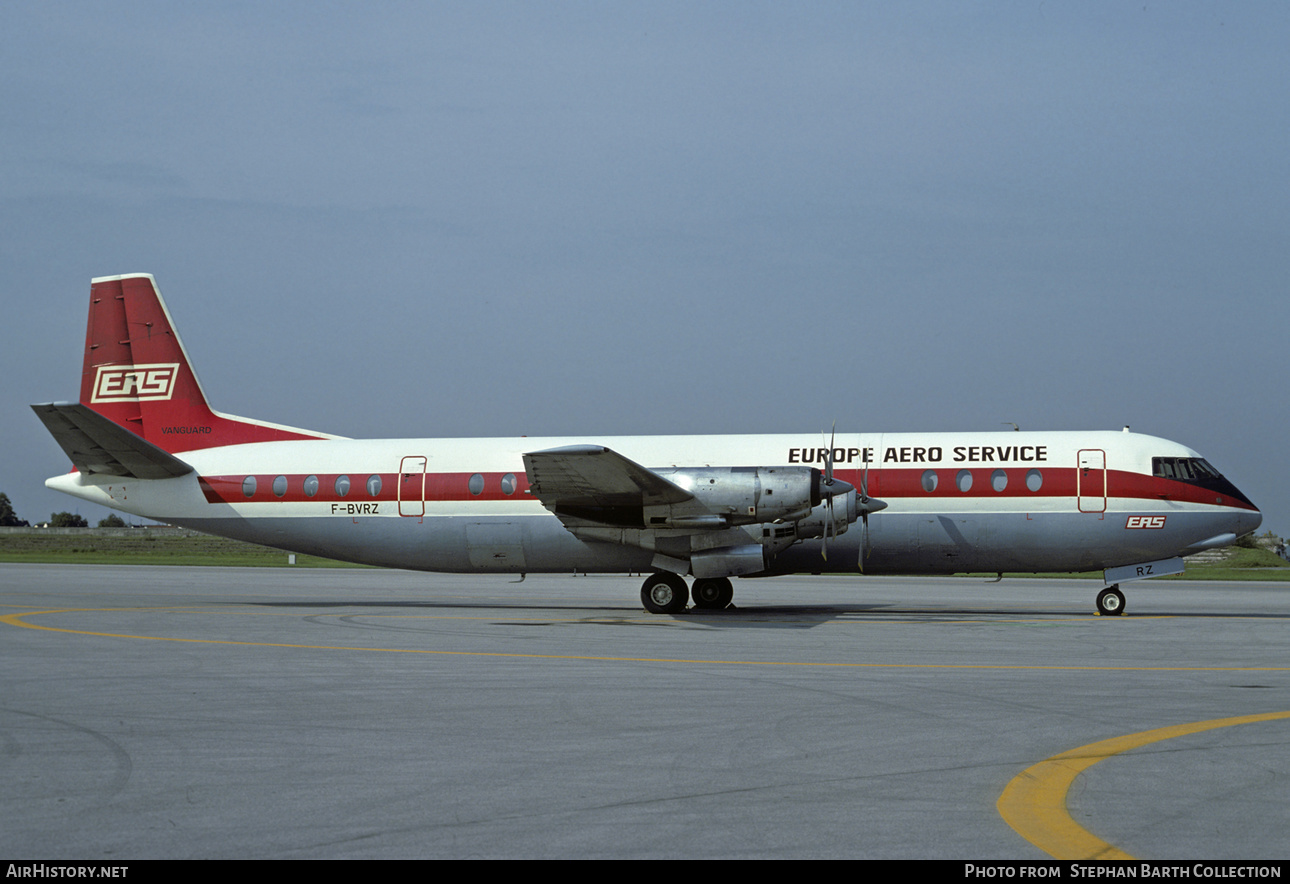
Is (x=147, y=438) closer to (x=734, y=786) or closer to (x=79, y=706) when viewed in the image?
(x=79, y=706)

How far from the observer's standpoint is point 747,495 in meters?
21.5

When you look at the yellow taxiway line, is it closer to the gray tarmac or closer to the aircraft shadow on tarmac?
the gray tarmac

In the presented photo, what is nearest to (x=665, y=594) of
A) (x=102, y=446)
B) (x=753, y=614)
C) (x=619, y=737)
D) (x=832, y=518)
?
(x=753, y=614)

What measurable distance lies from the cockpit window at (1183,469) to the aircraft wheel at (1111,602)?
2.54 meters

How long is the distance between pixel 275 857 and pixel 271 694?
6.12 metres

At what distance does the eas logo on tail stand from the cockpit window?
2221 centimetres

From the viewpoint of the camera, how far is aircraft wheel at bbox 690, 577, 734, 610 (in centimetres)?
2430

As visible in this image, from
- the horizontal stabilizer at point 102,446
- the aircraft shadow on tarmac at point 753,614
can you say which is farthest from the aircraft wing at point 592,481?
the horizontal stabilizer at point 102,446

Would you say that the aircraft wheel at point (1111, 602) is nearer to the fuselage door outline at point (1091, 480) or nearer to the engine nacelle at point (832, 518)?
the fuselage door outline at point (1091, 480)

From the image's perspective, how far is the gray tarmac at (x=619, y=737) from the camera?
6.10 m

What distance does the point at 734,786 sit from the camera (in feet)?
23.9

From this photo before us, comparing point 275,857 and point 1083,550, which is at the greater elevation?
point 1083,550
